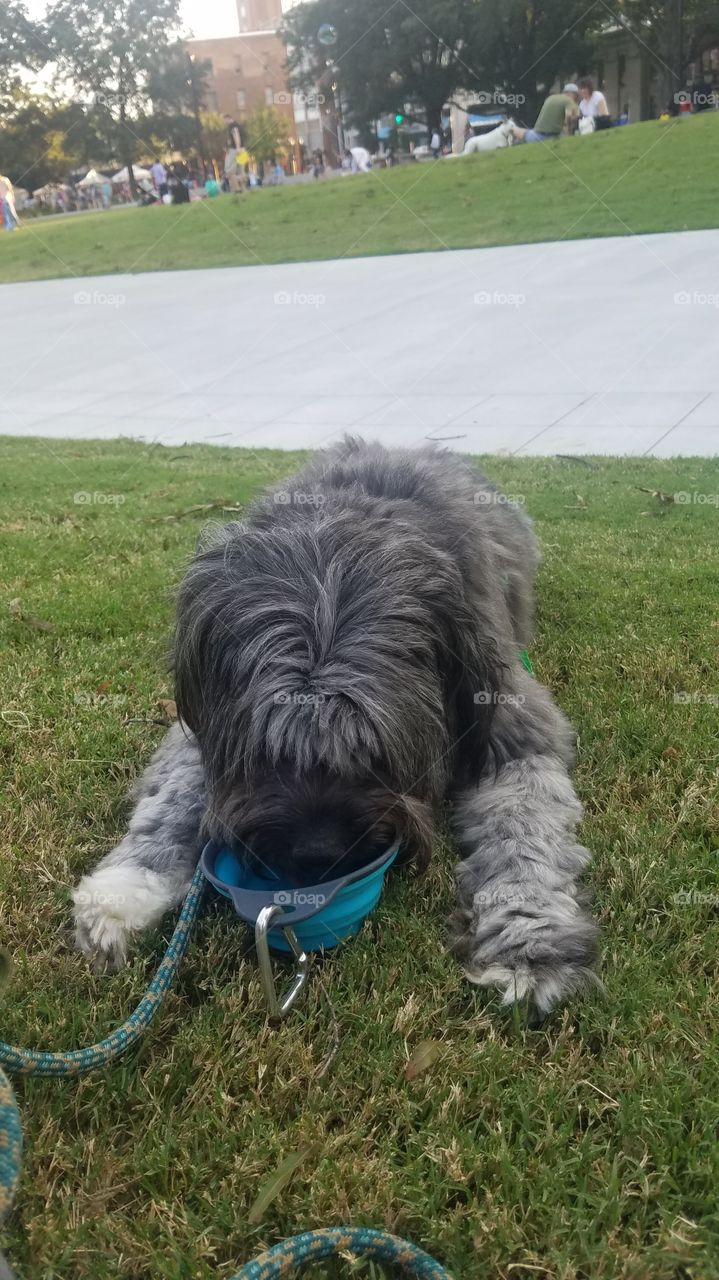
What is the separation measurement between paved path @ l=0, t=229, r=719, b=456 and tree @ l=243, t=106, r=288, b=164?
16.1 metres

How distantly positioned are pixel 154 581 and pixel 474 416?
24.0ft

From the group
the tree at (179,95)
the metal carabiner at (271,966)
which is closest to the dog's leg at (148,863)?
the metal carabiner at (271,966)

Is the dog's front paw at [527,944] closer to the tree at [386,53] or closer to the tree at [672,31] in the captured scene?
the tree at [386,53]

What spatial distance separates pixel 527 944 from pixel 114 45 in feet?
107

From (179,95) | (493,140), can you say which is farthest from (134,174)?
(493,140)

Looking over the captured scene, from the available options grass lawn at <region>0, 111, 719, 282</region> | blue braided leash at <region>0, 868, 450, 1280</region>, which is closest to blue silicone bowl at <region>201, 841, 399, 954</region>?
blue braided leash at <region>0, 868, 450, 1280</region>

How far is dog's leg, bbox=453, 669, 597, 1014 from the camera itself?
116 inches

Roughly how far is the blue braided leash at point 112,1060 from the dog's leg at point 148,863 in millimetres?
274

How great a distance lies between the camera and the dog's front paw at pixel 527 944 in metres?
2.88

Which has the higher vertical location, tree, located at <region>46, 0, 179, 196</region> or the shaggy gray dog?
tree, located at <region>46, 0, 179, 196</region>

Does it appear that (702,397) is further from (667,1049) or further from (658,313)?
(667,1049)

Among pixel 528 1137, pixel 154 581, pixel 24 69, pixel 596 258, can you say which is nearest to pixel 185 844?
pixel 528 1137

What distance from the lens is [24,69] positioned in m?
28.7

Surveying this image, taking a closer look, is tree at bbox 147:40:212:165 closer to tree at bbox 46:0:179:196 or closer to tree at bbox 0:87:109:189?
tree at bbox 46:0:179:196
